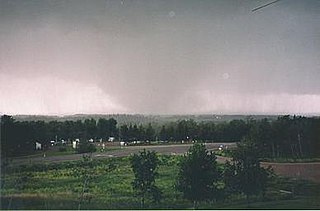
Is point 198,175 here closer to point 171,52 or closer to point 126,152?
point 126,152

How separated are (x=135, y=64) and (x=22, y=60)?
98 cm

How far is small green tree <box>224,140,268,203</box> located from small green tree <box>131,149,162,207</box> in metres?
0.62

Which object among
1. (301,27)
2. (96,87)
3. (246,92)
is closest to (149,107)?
(96,87)

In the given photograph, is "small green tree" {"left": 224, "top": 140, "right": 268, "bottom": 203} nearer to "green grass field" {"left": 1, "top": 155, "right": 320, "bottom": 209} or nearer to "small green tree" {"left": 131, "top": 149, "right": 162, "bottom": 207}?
"green grass field" {"left": 1, "top": 155, "right": 320, "bottom": 209}

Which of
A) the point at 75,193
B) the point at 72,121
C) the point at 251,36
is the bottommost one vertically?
the point at 75,193

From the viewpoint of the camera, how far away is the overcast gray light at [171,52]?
13.7 feet

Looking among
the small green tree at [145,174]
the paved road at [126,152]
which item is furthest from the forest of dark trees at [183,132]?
the small green tree at [145,174]

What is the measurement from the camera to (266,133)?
4.14 m

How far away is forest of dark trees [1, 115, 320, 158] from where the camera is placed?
13.5ft

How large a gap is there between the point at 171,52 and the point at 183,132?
719 mm

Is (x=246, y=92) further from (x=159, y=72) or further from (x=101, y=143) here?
(x=101, y=143)

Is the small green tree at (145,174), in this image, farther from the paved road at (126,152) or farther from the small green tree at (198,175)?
the small green tree at (198,175)

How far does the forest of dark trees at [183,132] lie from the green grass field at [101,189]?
21 cm

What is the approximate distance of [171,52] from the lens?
4.25 meters
